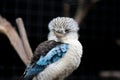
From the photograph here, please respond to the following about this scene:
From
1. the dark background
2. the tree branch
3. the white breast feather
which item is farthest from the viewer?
the dark background

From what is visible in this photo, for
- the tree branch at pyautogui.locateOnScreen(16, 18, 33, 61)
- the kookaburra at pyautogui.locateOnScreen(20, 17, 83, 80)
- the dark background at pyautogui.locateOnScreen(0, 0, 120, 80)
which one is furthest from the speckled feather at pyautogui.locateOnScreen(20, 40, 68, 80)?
the dark background at pyautogui.locateOnScreen(0, 0, 120, 80)

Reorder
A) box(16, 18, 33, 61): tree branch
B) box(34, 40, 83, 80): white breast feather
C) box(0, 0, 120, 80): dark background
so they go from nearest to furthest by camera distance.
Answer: box(34, 40, 83, 80): white breast feather, box(16, 18, 33, 61): tree branch, box(0, 0, 120, 80): dark background

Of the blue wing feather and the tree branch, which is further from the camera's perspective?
the tree branch

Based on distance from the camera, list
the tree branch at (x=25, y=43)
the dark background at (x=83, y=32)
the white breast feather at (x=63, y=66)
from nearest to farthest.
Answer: the white breast feather at (x=63, y=66)
the tree branch at (x=25, y=43)
the dark background at (x=83, y=32)

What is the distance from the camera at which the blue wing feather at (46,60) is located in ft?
7.88

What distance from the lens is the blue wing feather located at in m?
2.40

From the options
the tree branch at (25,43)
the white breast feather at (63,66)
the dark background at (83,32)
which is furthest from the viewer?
the dark background at (83,32)

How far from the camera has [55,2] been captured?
486 cm

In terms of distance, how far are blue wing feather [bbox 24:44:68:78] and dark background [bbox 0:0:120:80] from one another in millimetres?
2196

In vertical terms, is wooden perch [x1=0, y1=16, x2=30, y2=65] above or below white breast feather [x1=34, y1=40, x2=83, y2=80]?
below

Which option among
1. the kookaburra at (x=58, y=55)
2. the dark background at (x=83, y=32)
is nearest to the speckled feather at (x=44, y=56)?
the kookaburra at (x=58, y=55)

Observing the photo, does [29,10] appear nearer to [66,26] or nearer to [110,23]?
[110,23]

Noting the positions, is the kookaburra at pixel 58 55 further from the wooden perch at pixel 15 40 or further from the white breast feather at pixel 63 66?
the wooden perch at pixel 15 40

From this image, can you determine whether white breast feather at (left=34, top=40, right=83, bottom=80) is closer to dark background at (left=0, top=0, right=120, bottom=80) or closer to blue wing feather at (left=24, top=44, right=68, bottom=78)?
blue wing feather at (left=24, top=44, right=68, bottom=78)
